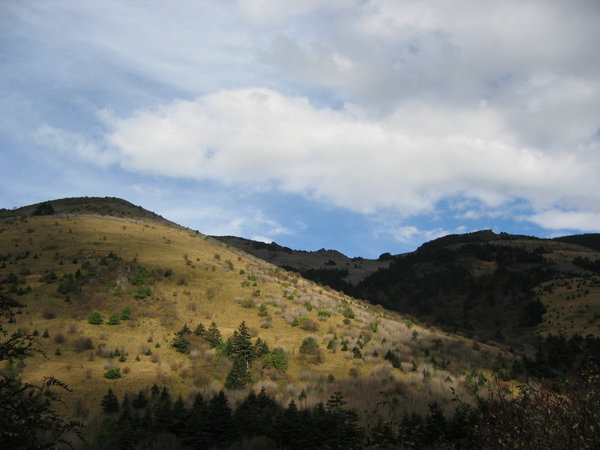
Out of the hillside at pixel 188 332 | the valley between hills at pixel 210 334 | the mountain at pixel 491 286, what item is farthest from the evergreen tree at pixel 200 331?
the mountain at pixel 491 286

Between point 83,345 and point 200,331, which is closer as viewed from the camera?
point 83,345

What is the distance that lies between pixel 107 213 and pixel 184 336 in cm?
4262

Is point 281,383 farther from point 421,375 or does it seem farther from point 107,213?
point 107,213

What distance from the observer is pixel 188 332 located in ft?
84.2

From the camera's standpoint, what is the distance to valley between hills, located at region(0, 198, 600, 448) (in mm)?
18328

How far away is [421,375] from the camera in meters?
21.4

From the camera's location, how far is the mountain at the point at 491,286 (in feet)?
184

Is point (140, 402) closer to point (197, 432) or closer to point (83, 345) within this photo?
point (197, 432)

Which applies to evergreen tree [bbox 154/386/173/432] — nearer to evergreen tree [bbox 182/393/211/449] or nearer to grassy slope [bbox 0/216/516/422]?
evergreen tree [bbox 182/393/211/449]

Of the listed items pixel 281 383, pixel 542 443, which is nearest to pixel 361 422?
pixel 281 383

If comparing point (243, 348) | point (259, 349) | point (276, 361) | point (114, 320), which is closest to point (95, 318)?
point (114, 320)

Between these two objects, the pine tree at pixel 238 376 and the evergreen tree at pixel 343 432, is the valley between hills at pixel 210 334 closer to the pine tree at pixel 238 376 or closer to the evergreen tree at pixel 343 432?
the pine tree at pixel 238 376

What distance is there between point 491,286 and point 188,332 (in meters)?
64.8

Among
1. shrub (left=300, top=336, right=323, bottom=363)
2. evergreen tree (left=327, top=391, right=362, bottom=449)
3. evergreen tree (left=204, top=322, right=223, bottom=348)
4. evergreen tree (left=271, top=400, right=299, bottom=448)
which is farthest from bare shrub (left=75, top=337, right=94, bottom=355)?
evergreen tree (left=327, top=391, right=362, bottom=449)
